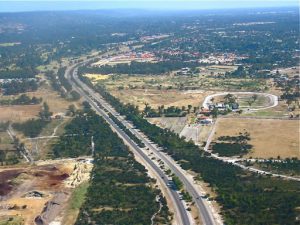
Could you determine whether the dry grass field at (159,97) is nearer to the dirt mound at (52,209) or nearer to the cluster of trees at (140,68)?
the cluster of trees at (140,68)

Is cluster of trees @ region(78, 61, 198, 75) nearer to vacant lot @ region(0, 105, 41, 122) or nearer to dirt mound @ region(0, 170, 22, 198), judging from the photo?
vacant lot @ region(0, 105, 41, 122)

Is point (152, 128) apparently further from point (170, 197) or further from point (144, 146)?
point (170, 197)

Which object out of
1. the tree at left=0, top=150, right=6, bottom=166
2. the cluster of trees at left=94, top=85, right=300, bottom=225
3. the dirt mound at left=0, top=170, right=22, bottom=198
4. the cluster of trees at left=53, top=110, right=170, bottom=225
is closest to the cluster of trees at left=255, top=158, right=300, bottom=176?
the cluster of trees at left=94, top=85, right=300, bottom=225

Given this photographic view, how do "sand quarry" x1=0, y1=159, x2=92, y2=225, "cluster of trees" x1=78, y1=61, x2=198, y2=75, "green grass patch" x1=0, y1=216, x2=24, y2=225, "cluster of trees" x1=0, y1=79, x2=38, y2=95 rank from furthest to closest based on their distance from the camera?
"cluster of trees" x1=78, y1=61, x2=198, y2=75, "cluster of trees" x1=0, y1=79, x2=38, y2=95, "sand quarry" x1=0, y1=159, x2=92, y2=225, "green grass patch" x1=0, y1=216, x2=24, y2=225

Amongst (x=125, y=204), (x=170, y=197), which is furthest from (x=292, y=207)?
(x=125, y=204)

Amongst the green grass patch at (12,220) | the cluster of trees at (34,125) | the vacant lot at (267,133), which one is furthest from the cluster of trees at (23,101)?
the green grass patch at (12,220)
